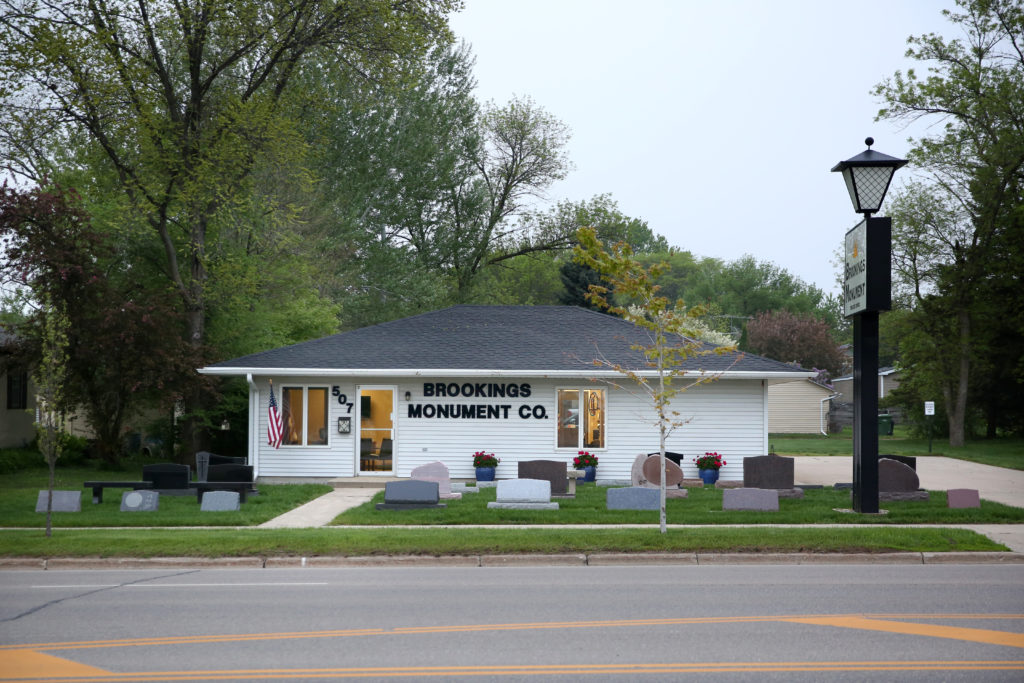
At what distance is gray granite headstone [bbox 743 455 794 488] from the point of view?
822 inches

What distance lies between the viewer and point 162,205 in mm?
28016

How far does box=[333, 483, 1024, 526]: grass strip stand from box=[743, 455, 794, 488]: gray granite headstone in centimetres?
149

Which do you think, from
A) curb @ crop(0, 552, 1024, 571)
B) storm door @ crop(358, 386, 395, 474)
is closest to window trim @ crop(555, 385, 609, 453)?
storm door @ crop(358, 386, 395, 474)

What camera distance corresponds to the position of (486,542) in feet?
46.4

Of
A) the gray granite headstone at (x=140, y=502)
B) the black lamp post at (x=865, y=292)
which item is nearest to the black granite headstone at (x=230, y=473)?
the gray granite headstone at (x=140, y=502)

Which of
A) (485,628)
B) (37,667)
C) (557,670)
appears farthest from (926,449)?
(37,667)

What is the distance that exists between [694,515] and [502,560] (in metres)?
5.05

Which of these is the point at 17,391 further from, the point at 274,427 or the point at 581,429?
the point at 581,429

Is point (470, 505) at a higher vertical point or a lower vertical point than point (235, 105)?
lower

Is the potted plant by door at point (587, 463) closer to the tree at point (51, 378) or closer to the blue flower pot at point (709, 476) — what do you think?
the blue flower pot at point (709, 476)

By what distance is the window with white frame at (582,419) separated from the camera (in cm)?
2519

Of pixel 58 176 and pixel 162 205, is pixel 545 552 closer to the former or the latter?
pixel 162 205

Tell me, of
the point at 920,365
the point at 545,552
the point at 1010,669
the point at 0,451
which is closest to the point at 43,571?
the point at 545,552

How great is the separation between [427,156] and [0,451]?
2368cm
